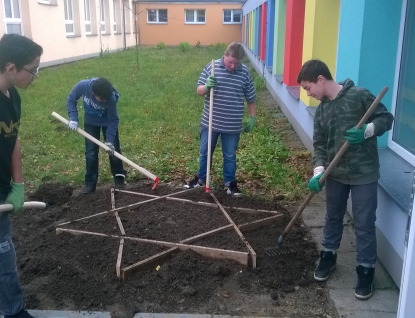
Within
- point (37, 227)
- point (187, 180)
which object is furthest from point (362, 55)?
point (37, 227)

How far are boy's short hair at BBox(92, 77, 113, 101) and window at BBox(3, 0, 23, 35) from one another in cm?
1295

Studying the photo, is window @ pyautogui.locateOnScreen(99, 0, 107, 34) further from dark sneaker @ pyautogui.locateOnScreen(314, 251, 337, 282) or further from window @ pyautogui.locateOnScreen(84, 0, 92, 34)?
dark sneaker @ pyautogui.locateOnScreen(314, 251, 337, 282)

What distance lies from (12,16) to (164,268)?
622 inches

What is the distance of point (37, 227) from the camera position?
467 centimetres

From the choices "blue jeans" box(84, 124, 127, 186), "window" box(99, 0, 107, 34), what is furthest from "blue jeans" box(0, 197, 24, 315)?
"window" box(99, 0, 107, 34)

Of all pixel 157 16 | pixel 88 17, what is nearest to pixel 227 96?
pixel 88 17

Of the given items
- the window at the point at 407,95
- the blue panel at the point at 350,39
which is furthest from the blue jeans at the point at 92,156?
the window at the point at 407,95

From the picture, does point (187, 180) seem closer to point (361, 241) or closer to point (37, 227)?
point (37, 227)

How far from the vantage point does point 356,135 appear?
3150 mm

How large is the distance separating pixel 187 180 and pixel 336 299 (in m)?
3.02

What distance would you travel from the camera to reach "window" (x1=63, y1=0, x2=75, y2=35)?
22.0m

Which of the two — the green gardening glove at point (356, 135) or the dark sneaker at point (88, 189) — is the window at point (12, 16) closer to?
the dark sneaker at point (88, 189)

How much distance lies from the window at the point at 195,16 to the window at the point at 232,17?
5.70 feet

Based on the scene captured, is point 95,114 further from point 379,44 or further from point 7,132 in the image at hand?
point 379,44
